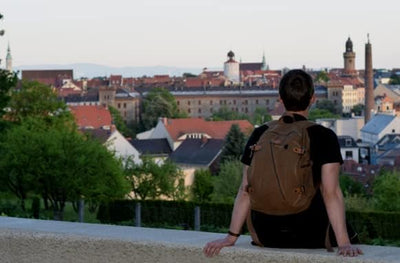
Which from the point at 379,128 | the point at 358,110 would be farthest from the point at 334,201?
the point at 358,110

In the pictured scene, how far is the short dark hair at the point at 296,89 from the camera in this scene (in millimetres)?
4211

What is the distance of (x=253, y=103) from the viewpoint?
184125 mm

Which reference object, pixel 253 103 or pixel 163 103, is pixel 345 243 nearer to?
pixel 163 103

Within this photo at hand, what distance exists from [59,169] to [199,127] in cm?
7623

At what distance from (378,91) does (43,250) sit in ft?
608

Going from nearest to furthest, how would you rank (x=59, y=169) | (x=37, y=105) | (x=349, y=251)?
(x=349, y=251) → (x=59, y=169) → (x=37, y=105)

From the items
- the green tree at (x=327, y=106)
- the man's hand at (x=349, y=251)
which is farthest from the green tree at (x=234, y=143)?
the green tree at (x=327, y=106)

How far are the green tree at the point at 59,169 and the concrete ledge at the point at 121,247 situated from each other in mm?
25502

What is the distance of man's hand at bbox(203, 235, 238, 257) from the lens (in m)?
4.20

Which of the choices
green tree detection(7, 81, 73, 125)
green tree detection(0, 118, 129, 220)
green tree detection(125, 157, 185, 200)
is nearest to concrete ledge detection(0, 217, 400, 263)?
green tree detection(0, 118, 129, 220)

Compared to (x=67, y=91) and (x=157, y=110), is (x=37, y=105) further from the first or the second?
(x=67, y=91)

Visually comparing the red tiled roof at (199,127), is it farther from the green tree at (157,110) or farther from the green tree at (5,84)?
the green tree at (5,84)

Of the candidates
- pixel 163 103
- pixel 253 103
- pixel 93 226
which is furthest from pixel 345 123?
pixel 93 226

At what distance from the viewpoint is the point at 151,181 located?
42.2 m
